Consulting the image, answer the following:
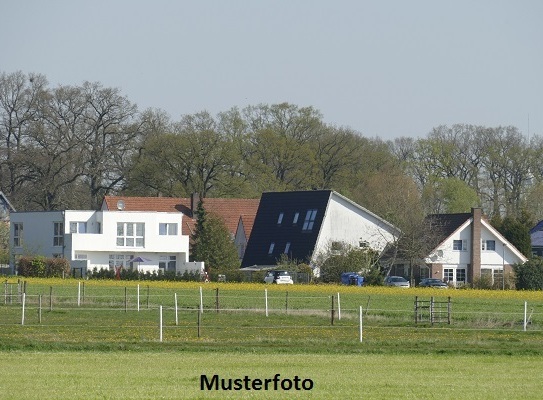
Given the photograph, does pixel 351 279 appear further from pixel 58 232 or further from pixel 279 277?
pixel 58 232

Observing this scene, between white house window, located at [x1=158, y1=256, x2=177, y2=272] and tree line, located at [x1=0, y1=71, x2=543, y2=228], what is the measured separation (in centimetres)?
973

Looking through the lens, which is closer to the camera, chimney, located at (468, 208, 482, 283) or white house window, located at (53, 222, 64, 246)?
chimney, located at (468, 208, 482, 283)

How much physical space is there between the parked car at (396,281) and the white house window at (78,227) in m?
23.0

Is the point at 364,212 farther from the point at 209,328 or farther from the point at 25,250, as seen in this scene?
the point at 209,328

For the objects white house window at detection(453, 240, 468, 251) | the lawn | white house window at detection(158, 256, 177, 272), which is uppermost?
white house window at detection(453, 240, 468, 251)

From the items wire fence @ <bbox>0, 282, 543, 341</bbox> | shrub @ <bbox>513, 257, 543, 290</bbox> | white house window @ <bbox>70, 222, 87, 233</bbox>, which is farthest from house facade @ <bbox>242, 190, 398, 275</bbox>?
wire fence @ <bbox>0, 282, 543, 341</bbox>

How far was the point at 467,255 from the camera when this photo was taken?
308 feet

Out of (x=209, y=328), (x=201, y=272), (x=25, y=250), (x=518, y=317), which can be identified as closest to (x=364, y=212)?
(x=201, y=272)

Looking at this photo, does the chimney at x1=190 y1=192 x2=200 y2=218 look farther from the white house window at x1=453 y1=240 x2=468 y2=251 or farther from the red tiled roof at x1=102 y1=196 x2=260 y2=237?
the white house window at x1=453 y1=240 x2=468 y2=251

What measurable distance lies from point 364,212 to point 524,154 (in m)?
30.4

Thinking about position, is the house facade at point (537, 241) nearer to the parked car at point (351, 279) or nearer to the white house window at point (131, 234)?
the parked car at point (351, 279)

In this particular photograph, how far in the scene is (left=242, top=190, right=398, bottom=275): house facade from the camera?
9531 cm

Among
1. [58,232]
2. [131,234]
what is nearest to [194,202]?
[131,234]

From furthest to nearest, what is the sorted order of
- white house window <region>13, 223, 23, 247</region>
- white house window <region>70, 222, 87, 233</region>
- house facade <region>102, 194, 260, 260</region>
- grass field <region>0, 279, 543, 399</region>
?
house facade <region>102, 194, 260, 260</region> < white house window <region>13, 223, 23, 247</region> < white house window <region>70, 222, 87, 233</region> < grass field <region>0, 279, 543, 399</region>
